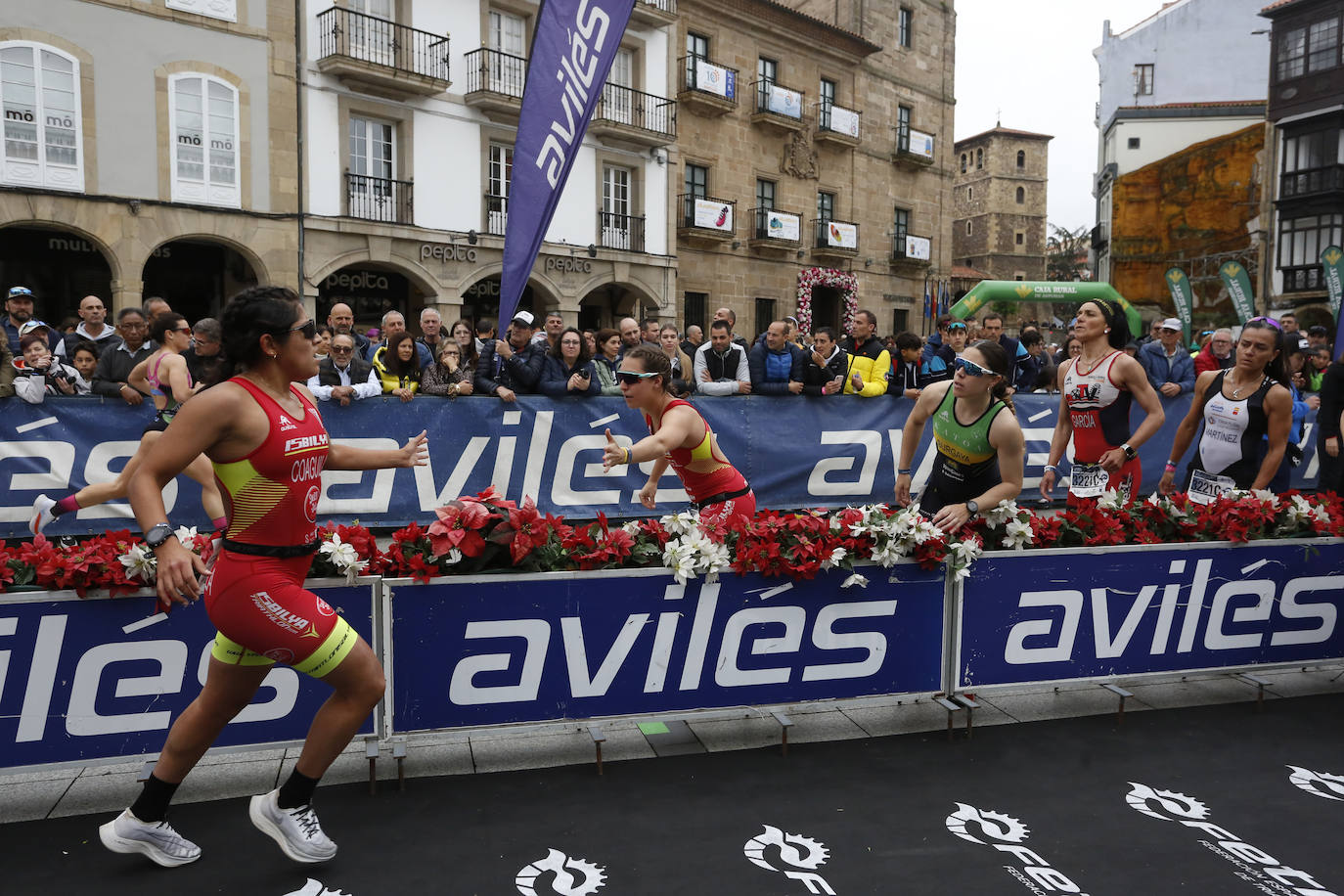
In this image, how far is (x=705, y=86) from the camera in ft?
91.6

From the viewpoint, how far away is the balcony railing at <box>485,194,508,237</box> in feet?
77.4

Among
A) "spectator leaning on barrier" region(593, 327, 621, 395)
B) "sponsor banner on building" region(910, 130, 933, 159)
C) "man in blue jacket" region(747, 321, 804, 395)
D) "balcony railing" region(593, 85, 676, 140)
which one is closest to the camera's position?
"man in blue jacket" region(747, 321, 804, 395)

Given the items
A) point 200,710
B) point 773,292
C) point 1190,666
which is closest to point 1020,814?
point 1190,666

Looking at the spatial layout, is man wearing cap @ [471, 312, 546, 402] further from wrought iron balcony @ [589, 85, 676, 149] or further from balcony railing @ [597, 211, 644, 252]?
balcony railing @ [597, 211, 644, 252]

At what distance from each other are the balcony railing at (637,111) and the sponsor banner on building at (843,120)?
7.65m

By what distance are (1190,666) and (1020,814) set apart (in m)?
1.94

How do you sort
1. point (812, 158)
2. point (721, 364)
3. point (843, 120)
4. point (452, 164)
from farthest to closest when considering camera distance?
point (843, 120) < point (812, 158) < point (452, 164) < point (721, 364)

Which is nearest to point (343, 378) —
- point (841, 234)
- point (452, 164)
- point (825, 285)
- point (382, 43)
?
point (452, 164)

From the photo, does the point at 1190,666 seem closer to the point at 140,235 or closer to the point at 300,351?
the point at 300,351

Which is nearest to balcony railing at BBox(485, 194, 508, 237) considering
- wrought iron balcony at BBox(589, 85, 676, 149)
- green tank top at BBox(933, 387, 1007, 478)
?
wrought iron balcony at BBox(589, 85, 676, 149)

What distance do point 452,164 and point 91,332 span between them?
47.6ft

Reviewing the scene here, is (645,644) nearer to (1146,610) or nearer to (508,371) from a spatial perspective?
(1146,610)

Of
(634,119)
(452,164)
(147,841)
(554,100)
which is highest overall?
(634,119)

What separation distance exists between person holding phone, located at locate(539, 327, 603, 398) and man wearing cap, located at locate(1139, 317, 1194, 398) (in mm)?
6613
